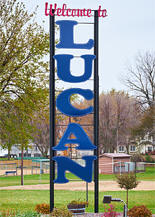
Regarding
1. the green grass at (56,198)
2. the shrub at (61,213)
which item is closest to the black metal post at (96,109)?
the shrub at (61,213)

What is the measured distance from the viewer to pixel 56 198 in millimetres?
24234

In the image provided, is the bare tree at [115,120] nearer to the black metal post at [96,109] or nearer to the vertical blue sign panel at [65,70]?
the black metal post at [96,109]

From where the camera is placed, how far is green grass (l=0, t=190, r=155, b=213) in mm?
21536

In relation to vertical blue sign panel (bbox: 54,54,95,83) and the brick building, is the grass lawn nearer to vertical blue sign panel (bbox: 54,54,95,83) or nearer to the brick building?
the brick building

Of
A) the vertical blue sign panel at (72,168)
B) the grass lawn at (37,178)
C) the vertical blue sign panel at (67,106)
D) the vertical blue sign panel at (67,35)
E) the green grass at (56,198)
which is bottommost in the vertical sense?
the grass lawn at (37,178)

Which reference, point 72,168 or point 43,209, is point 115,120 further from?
point 72,168

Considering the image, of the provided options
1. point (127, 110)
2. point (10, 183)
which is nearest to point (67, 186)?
point (10, 183)

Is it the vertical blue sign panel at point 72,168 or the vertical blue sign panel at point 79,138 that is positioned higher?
the vertical blue sign panel at point 79,138

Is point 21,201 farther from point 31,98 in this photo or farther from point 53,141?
point 53,141

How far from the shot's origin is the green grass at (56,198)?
21536 millimetres

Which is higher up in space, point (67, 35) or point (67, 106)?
point (67, 35)

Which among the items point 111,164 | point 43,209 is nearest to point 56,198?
point 43,209

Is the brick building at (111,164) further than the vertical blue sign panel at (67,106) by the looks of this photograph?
Yes

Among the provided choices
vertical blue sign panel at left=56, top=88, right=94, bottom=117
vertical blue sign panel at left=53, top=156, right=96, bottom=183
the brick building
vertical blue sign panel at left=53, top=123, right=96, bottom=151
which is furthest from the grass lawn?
vertical blue sign panel at left=56, top=88, right=94, bottom=117
